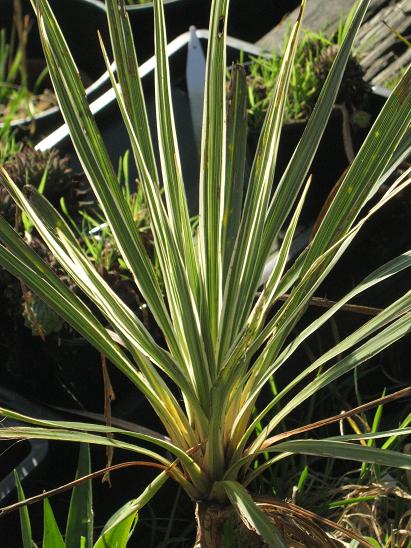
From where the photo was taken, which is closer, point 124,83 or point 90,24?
point 124,83

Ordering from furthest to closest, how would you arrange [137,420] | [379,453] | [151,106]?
[151,106], [137,420], [379,453]

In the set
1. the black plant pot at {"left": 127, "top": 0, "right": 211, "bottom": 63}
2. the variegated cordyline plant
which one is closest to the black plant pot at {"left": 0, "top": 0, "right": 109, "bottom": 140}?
the black plant pot at {"left": 127, "top": 0, "right": 211, "bottom": 63}

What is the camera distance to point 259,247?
3.39ft

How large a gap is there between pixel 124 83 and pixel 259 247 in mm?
277

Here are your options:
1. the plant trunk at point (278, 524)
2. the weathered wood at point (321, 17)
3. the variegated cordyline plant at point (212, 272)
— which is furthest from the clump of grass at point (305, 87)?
the plant trunk at point (278, 524)

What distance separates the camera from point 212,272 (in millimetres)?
1033

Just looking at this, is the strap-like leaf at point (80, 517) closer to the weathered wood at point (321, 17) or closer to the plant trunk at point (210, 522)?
the plant trunk at point (210, 522)

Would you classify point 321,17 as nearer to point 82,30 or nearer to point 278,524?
point 82,30

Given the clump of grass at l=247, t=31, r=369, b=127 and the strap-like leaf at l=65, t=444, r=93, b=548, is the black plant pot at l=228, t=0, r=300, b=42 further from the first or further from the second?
the strap-like leaf at l=65, t=444, r=93, b=548

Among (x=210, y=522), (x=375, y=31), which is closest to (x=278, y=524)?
(x=210, y=522)

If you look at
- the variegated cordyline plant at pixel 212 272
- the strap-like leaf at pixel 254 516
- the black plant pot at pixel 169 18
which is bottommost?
the strap-like leaf at pixel 254 516

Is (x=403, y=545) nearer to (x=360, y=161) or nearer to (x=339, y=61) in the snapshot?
(x=360, y=161)

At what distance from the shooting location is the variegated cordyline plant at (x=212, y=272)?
3.03 ft

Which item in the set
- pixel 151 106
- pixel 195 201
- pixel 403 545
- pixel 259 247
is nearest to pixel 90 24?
pixel 151 106
